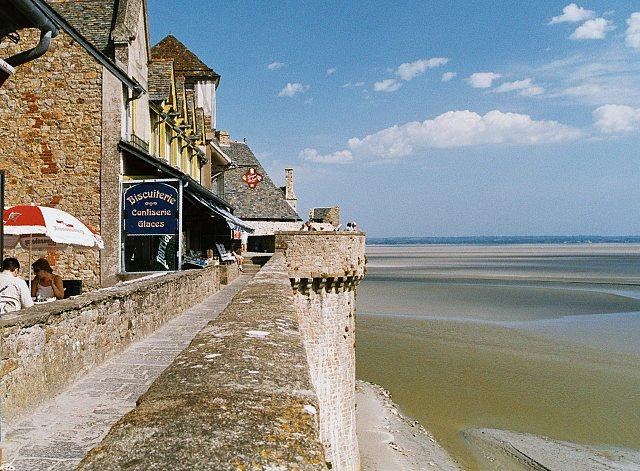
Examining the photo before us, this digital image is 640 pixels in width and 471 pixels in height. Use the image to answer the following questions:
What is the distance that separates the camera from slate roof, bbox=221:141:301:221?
40531mm

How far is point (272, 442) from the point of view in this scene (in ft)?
6.11

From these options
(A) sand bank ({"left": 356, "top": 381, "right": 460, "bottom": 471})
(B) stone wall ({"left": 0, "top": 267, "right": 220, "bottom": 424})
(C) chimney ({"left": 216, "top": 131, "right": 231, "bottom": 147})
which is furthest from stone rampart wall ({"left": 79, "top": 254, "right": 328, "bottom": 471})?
(C) chimney ({"left": 216, "top": 131, "right": 231, "bottom": 147})

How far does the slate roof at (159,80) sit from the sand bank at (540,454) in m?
15.6

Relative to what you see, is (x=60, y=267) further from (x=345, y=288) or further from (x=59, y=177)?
(x=345, y=288)

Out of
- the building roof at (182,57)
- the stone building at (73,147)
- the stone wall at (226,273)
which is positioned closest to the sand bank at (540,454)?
the stone wall at (226,273)

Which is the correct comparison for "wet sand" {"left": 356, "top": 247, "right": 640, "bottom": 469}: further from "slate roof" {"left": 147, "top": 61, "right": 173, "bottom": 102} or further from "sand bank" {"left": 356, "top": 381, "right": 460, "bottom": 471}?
"slate roof" {"left": 147, "top": 61, "right": 173, "bottom": 102}

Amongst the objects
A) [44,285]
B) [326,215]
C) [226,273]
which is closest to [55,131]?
[44,285]

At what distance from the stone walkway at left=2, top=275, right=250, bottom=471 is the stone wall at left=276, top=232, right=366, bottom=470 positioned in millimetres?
8822

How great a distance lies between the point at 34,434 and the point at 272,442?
136 inches

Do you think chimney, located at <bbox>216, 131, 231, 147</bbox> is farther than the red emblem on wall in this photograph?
Yes

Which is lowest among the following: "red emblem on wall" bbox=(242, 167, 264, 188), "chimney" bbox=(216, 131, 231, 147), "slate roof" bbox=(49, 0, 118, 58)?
"red emblem on wall" bbox=(242, 167, 264, 188)

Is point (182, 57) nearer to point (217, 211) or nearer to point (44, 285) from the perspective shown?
point (217, 211)

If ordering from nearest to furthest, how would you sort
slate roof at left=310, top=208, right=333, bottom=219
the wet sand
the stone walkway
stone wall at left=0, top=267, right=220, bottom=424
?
the stone walkway < stone wall at left=0, top=267, right=220, bottom=424 < the wet sand < slate roof at left=310, top=208, right=333, bottom=219

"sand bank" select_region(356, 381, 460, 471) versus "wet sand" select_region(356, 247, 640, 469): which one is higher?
"wet sand" select_region(356, 247, 640, 469)
